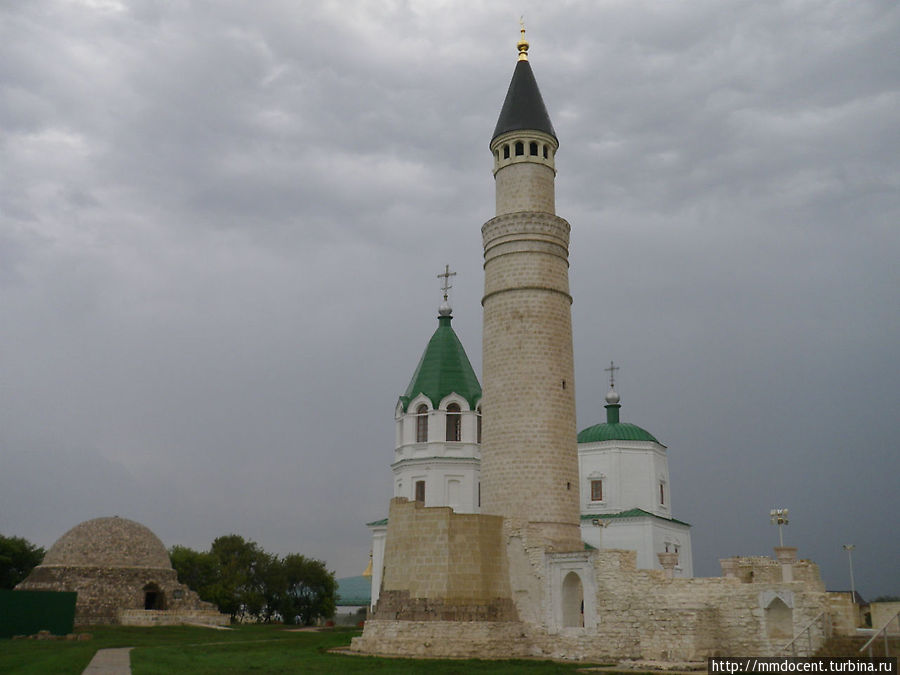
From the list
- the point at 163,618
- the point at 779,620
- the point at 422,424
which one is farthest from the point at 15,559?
the point at 779,620

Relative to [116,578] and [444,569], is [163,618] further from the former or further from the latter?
[444,569]

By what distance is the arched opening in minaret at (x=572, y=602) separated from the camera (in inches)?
822

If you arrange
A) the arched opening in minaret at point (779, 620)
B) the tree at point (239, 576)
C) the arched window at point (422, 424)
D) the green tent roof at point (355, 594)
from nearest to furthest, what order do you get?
the arched opening in minaret at point (779, 620)
the arched window at point (422, 424)
the tree at point (239, 576)
the green tent roof at point (355, 594)

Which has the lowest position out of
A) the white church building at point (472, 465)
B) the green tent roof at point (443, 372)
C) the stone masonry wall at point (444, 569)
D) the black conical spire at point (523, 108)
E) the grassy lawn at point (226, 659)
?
the grassy lawn at point (226, 659)

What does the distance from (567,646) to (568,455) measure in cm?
504

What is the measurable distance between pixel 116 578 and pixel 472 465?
16.7 metres

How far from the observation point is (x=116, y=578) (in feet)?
120

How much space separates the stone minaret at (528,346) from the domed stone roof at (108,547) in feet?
73.0

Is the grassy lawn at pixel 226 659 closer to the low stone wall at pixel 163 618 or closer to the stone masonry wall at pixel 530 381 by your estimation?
the stone masonry wall at pixel 530 381

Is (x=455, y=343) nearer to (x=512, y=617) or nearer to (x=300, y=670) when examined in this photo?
(x=512, y=617)

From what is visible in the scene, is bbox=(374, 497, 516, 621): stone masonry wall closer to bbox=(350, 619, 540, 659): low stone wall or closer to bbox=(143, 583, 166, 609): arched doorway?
bbox=(350, 619, 540, 659): low stone wall

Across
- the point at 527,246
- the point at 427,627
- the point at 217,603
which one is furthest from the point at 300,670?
the point at 217,603

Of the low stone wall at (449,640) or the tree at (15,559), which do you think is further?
the tree at (15,559)

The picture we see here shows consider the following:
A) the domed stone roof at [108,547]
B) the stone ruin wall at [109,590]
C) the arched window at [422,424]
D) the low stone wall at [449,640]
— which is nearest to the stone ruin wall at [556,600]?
the low stone wall at [449,640]
